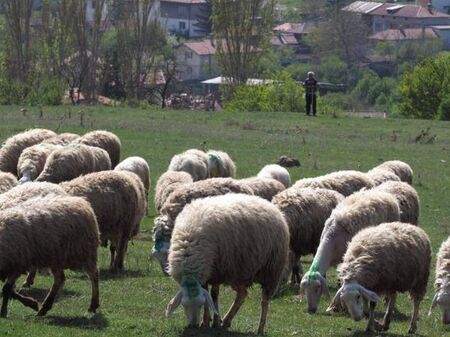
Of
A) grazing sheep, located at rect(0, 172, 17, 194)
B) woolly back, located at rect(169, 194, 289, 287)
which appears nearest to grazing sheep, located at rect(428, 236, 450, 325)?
woolly back, located at rect(169, 194, 289, 287)

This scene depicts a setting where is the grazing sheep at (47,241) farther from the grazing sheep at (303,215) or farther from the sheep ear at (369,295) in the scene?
the grazing sheep at (303,215)

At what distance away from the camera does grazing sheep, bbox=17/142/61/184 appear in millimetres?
20812

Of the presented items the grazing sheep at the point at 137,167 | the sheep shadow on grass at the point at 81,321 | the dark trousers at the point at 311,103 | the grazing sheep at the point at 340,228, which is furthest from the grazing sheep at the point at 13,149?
the dark trousers at the point at 311,103

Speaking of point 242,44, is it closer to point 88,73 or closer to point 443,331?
point 88,73

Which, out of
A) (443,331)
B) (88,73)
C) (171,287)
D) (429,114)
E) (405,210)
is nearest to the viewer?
(443,331)

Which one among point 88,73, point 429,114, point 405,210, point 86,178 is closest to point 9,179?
point 86,178

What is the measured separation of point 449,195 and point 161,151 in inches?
305

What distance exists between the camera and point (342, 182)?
61.6 feet

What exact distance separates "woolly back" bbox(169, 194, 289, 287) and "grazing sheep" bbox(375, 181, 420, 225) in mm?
4588

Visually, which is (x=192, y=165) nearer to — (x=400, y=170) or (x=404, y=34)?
(x=400, y=170)

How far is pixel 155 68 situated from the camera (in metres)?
82.2

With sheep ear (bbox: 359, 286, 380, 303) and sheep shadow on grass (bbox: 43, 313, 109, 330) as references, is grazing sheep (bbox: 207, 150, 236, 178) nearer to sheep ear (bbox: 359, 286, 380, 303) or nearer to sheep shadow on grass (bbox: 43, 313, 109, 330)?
sheep shadow on grass (bbox: 43, 313, 109, 330)

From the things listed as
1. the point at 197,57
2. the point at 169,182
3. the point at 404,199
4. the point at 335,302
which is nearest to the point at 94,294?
the point at 335,302

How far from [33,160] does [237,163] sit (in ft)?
27.8
